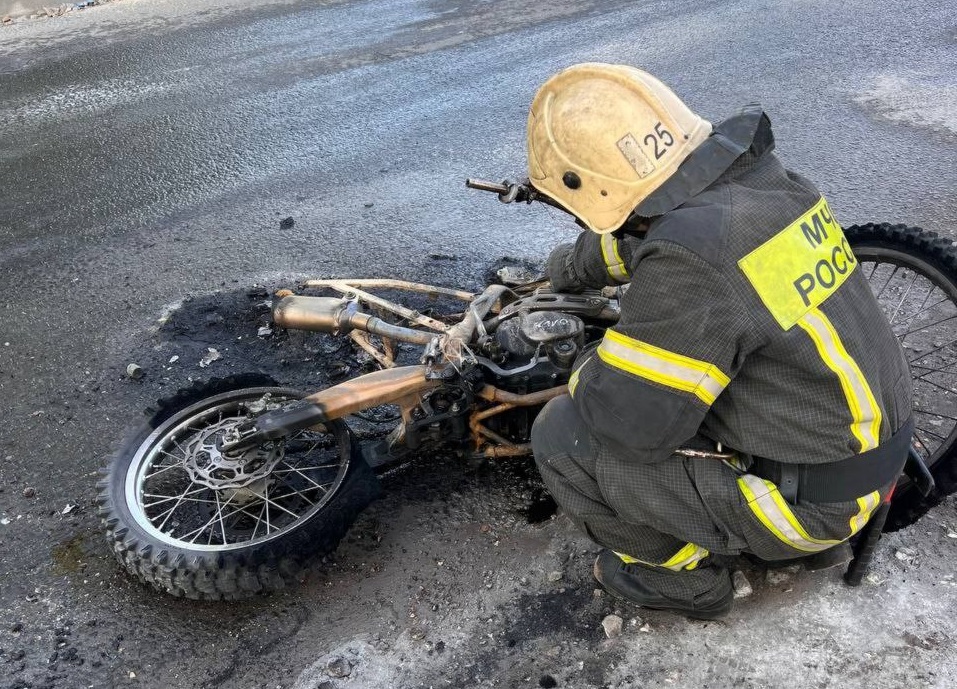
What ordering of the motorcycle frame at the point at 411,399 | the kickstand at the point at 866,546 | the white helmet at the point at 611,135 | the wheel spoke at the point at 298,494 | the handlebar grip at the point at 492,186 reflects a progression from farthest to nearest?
the handlebar grip at the point at 492,186 → the wheel spoke at the point at 298,494 → the motorcycle frame at the point at 411,399 → the kickstand at the point at 866,546 → the white helmet at the point at 611,135

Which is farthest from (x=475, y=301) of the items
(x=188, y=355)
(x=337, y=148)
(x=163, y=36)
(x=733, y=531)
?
(x=163, y=36)

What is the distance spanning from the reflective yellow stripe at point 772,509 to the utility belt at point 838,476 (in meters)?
0.03

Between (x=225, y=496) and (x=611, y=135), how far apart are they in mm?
1903

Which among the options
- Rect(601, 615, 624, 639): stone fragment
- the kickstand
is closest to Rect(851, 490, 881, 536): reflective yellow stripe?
the kickstand

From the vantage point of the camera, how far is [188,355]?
3.76m

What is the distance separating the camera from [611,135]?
212 cm

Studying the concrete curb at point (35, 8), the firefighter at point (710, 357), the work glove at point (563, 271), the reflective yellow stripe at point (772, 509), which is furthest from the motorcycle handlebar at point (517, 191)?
the concrete curb at point (35, 8)

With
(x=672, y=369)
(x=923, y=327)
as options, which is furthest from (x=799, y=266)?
(x=923, y=327)

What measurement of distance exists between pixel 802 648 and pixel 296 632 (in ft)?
5.63

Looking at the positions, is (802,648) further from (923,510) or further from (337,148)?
(337,148)

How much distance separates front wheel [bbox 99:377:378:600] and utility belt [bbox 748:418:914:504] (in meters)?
1.47

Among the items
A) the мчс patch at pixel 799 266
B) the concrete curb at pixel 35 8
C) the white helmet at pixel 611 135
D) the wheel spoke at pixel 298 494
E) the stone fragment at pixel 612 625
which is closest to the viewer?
the мчс patch at pixel 799 266

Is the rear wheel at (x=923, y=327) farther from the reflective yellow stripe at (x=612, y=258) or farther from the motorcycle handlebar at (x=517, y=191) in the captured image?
the motorcycle handlebar at (x=517, y=191)

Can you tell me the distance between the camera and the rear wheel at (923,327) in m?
2.66
